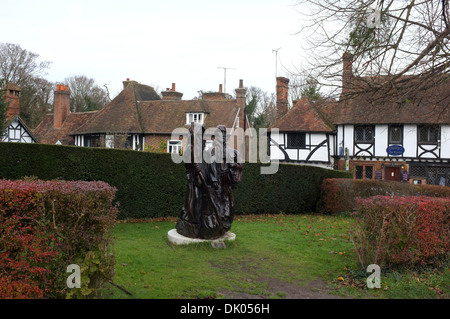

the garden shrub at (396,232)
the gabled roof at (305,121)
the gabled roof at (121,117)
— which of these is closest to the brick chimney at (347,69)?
the garden shrub at (396,232)

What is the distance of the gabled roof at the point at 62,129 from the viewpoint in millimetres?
33500

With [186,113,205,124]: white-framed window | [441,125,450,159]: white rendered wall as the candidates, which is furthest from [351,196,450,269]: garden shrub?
[186,113,205,124]: white-framed window

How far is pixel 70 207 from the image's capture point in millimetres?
4508

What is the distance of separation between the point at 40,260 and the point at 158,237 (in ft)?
15.9

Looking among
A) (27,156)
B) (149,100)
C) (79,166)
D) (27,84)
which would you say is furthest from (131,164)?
(27,84)

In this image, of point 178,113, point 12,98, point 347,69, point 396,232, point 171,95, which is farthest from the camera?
point 171,95

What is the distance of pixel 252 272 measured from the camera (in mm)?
6473

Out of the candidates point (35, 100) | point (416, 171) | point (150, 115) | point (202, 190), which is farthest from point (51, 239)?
point (35, 100)

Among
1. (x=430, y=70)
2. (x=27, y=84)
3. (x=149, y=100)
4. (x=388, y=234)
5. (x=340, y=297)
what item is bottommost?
(x=340, y=297)

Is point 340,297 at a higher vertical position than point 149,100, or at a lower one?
lower

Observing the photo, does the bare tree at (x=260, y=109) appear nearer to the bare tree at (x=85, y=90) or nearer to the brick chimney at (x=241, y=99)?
the brick chimney at (x=241, y=99)

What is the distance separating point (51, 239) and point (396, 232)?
5.30 meters

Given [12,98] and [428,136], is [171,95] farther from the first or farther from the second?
[428,136]
